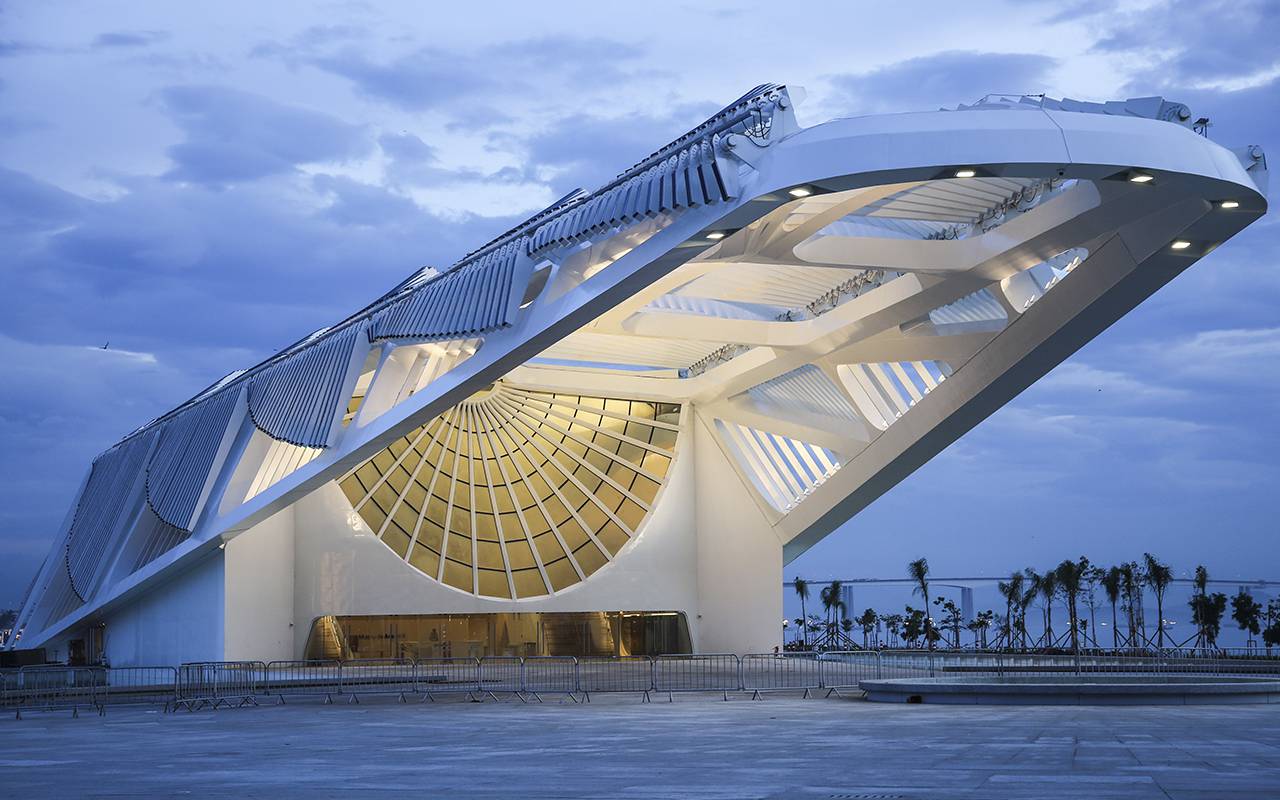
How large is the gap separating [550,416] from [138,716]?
21.7 meters

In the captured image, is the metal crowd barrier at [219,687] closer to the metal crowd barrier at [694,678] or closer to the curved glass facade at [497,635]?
the metal crowd barrier at [694,678]

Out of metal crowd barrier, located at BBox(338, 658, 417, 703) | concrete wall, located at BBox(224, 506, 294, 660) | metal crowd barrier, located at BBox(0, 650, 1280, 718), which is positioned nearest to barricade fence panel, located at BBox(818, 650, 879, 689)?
metal crowd barrier, located at BBox(0, 650, 1280, 718)

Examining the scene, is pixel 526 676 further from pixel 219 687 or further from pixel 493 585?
pixel 493 585

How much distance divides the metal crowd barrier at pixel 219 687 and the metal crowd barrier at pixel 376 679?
5.25ft

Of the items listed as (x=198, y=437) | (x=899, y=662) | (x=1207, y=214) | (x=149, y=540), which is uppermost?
(x=1207, y=214)

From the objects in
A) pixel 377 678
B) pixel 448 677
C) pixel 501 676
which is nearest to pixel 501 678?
pixel 501 676

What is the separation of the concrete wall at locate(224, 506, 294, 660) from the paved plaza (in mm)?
13404

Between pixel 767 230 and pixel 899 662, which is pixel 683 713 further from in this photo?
pixel 899 662

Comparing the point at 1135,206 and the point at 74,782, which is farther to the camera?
the point at 1135,206

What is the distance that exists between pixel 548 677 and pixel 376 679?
3.45 m

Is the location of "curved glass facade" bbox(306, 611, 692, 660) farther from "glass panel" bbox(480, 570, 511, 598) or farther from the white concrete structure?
"glass panel" bbox(480, 570, 511, 598)

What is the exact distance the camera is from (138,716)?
19172mm

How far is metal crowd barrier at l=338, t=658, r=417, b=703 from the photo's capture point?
23.6 metres

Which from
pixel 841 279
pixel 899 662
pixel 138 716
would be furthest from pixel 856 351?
pixel 138 716
